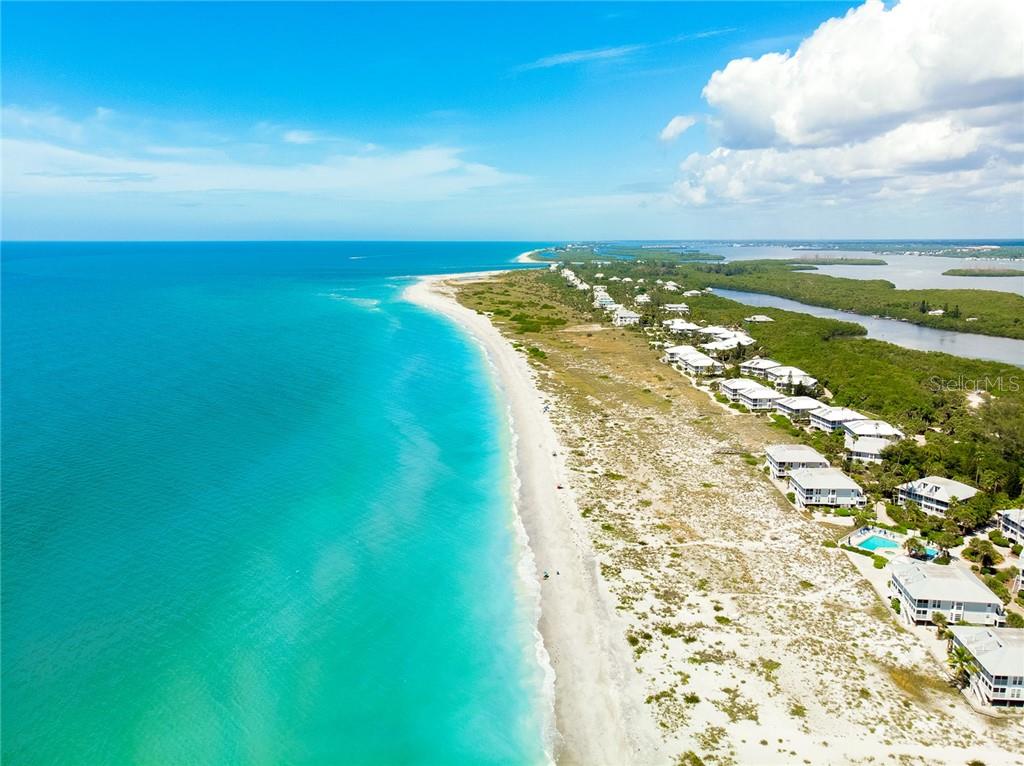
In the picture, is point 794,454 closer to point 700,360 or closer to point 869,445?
point 869,445

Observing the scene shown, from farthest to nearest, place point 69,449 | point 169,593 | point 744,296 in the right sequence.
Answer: point 744,296 → point 69,449 → point 169,593

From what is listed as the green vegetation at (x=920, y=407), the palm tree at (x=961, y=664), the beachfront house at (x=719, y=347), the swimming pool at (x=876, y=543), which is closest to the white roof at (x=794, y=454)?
the green vegetation at (x=920, y=407)

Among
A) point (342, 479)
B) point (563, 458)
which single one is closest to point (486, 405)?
point (563, 458)

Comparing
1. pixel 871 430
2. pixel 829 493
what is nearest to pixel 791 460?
pixel 829 493

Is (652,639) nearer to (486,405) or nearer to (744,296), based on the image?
(486,405)

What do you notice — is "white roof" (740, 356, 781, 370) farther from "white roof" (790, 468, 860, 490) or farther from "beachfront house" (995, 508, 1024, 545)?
"beachfront house" (995, 508, 1024, 545)

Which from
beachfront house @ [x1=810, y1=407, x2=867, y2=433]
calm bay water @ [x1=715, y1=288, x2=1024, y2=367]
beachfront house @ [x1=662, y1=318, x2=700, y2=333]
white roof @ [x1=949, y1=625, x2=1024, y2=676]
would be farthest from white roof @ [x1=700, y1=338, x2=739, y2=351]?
white roof @ [x1=949, y1=625, x2=1024, y2=676]
